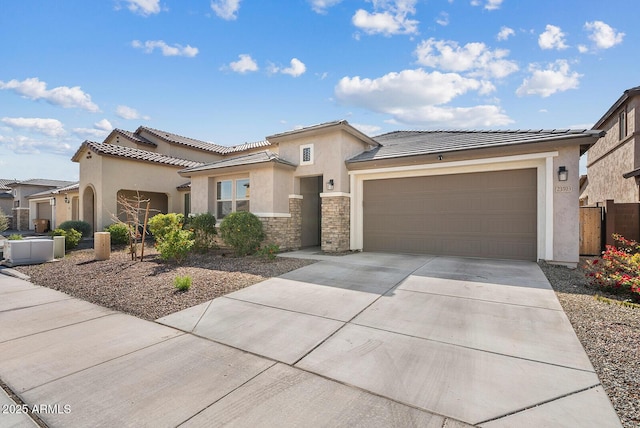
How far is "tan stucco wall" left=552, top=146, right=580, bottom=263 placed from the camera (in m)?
7.82

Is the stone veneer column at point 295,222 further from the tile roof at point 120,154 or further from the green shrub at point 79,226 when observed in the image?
the green shrub at point 79,226

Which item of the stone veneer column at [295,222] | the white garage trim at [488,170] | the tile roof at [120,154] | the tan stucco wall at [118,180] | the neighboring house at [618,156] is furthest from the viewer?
the tan stucco wall at [118,180]

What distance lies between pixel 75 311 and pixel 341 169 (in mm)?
8190

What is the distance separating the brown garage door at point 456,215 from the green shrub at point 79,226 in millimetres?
14427

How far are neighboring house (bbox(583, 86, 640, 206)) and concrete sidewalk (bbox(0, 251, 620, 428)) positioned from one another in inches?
464

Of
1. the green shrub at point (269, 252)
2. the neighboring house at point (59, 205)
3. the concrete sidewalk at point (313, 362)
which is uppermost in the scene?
the neighboring house at point (59, 205)

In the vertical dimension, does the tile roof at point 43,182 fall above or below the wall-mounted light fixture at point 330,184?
above

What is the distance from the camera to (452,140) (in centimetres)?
1039

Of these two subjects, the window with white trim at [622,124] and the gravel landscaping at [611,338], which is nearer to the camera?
the gravel landscaping at [611,338]

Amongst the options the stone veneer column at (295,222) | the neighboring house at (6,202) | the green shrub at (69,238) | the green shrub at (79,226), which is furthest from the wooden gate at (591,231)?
the neighboring house at (6,202)

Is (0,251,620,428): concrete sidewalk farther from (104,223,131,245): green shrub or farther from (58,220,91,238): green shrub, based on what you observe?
(58,220,91,238): green shrub

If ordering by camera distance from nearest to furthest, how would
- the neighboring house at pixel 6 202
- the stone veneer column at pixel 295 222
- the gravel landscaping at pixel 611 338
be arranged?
the gravel landscaping at pixel 611 338, the stone veneer column at pixel 295 222, the neighboring house at pixel 6 202

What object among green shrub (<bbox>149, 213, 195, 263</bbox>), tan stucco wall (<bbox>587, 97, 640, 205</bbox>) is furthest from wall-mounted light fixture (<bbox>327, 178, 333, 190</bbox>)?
tan stucco wall (<bbox>587, 97, 640, 205</bbox>)

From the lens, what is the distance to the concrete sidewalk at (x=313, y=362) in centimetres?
242
